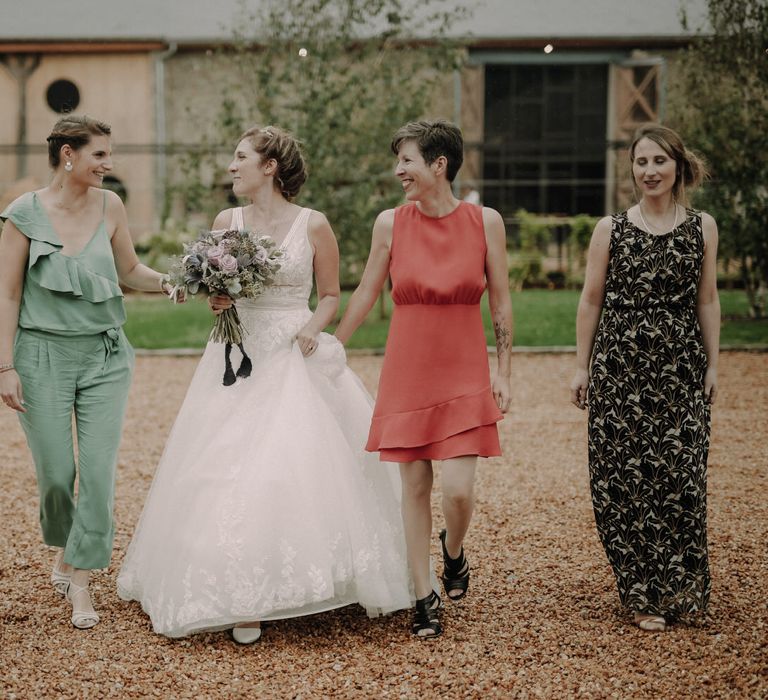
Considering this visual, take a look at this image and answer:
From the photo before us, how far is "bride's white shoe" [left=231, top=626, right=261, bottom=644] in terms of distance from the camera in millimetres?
3887

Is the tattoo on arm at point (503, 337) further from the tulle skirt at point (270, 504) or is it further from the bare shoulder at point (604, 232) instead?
the tulle skirt at point (270, 504)

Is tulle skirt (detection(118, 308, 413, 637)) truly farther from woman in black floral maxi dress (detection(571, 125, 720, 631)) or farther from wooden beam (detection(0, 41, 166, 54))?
wooden beam (detection(0, 41, 166, 54))

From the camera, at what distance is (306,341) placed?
4.21 meters

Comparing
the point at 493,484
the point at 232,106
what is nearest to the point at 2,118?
the point at 232,106

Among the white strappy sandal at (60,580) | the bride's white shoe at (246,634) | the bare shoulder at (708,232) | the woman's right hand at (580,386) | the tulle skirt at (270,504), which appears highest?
the bare shoulder at (708,232)

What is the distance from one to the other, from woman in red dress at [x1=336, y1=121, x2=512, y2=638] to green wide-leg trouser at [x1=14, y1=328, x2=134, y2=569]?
1.18 metres

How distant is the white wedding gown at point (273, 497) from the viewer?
3824 millimetres

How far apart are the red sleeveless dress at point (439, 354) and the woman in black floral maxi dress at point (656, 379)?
1.74ft

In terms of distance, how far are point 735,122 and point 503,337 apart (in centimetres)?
1054

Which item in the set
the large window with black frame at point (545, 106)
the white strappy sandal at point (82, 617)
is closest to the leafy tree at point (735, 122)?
the large window with black frame at point (545, 106)

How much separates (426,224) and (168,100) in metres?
18.3

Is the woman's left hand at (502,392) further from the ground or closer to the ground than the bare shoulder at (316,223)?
closer to the ground

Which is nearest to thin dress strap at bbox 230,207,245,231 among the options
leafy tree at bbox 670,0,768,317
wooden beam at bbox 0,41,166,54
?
leafy tree at bbox 670,0,768,317

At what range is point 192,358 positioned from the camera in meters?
12.4
